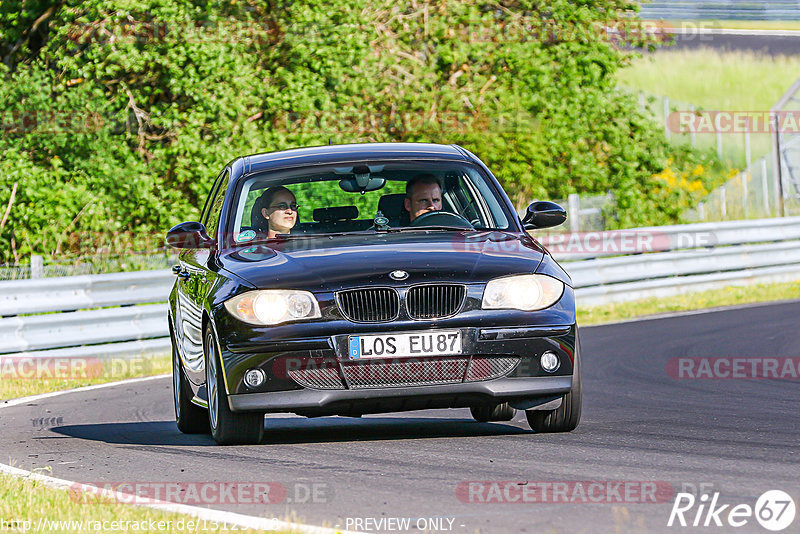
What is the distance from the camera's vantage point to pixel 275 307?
24.1 feet

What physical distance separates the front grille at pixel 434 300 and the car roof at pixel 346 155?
1639 millimetres

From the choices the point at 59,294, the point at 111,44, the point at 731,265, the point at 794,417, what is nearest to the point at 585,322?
the point at 731,265

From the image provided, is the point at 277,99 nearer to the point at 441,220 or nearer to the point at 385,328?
the point at 441,220

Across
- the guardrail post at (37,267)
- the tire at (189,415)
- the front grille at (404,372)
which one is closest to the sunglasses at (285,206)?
the tire at (189,415)

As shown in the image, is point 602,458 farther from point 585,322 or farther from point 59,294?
point 585,322

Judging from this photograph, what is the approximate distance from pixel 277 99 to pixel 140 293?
7.73m

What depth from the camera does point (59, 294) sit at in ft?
48.9

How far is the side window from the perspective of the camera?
8.96 metres

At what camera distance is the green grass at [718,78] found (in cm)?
5091

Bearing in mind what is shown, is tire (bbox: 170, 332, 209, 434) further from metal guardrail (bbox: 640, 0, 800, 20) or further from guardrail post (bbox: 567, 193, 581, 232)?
metal guardrail (bbox: 640, 0, 800, 20)

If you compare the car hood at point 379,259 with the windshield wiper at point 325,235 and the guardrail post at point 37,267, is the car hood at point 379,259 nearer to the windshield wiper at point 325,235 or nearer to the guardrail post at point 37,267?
the windshield wiper at point 325,235

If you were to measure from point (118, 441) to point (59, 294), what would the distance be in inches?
257

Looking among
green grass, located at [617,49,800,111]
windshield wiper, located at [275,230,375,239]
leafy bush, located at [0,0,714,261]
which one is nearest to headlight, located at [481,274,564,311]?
windshield wiper, located at [275,230,375,239]

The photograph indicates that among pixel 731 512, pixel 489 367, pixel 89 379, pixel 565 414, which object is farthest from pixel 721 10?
pixel 731 512
